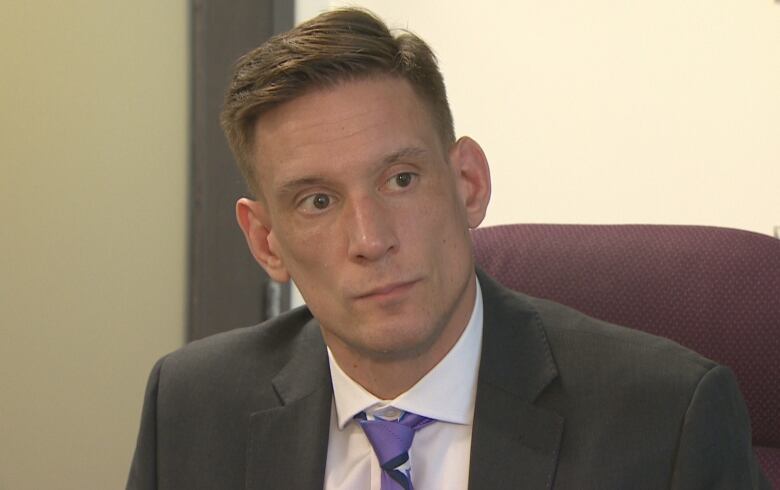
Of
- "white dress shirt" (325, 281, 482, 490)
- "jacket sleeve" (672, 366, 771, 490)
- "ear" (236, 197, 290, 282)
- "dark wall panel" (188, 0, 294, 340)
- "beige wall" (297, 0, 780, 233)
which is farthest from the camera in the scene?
"dark wall panel" (188, 0, 294, 340)

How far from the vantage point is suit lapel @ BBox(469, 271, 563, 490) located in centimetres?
132

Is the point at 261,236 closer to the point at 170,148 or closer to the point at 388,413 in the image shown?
the point at 388,413

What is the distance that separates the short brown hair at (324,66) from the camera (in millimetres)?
1357

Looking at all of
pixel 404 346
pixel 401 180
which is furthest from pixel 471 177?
pixel 404 346

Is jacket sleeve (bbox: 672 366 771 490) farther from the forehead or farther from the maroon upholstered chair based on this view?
the forehead

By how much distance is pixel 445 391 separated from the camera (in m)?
1.40

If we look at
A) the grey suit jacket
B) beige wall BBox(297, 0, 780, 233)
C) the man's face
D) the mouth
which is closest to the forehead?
the man's face

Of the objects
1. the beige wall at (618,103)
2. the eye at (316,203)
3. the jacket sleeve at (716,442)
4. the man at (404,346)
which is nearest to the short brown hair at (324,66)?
the man at (404,346)

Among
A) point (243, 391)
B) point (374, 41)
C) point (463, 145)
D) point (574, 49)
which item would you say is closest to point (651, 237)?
point (463, 145)

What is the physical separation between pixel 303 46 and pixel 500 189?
130 cm

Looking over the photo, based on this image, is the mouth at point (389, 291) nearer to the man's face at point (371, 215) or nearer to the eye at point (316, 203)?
the man's face at point (371, 215)

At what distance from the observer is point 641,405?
1.32 meters

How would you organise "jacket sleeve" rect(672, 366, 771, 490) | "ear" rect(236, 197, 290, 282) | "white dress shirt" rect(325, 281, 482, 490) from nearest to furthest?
"jacket sleeve" rect(672, 366, 771, 490), "white dress shirt" rect(325, 281, 482, 490), "ear" rect(236, 197, 290, 282)

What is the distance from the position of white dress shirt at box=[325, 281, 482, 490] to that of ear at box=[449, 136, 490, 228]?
110 mm
